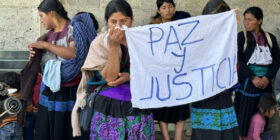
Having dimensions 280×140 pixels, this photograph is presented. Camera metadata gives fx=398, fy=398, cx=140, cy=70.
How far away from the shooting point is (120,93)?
3002 mm

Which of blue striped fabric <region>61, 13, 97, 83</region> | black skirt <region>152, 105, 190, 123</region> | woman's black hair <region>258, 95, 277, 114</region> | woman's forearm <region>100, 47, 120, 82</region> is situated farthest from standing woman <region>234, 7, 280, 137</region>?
woman's forearm <region>100, 47, 120, 82</region>

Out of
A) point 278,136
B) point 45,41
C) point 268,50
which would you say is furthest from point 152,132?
point 278,136

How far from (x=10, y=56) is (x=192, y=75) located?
3460 millimetres

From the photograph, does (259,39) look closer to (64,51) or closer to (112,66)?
(64,51)

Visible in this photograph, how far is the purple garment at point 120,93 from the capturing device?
9.82 feet

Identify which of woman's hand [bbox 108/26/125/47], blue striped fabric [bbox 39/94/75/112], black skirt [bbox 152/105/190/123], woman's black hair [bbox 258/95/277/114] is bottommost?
black skirt [bbox 152/105/190/123]

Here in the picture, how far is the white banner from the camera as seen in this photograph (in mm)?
2963

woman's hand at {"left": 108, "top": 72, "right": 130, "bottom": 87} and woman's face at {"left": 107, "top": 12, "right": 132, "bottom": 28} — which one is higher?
woman's face at {"left": 107, "top": 12, "right": 132, "bottom": 28}

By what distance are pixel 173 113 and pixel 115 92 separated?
186 cm

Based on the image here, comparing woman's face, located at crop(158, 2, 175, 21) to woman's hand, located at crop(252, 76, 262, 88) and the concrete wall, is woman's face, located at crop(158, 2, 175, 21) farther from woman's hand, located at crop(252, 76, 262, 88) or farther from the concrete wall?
woman's hand, located at crop(252, 76, 262, 88)

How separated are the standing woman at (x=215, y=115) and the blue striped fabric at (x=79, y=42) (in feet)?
3.76

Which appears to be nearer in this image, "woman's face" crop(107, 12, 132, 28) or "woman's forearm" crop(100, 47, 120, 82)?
"woman's forearm" crop(100, 47, 120, 82)

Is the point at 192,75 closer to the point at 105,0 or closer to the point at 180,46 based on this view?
the point at 180,46

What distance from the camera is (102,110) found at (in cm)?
299
